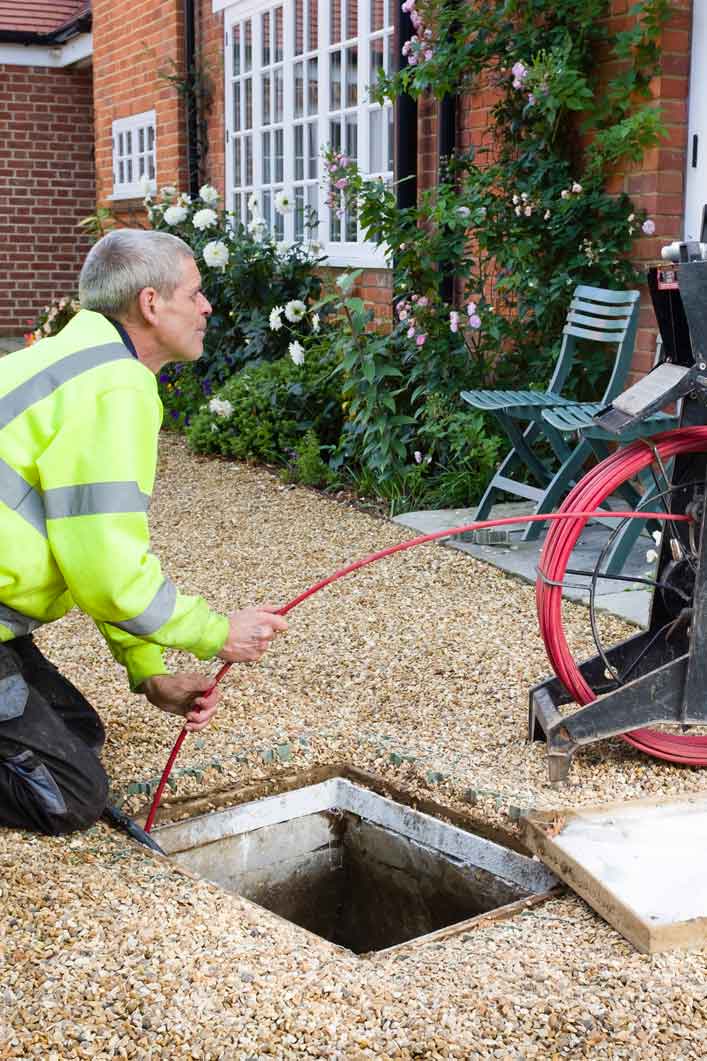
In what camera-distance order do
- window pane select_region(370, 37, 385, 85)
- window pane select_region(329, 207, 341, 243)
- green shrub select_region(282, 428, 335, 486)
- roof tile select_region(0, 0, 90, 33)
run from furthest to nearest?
roof tile select_region(0, 0, 90, 33) < window pane select_region(329, 207, 341, 243) < window pane select_region(370, 37, 385, 85) < green shrub select_region(282, 428, 335, 486)

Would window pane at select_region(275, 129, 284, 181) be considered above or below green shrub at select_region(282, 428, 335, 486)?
above

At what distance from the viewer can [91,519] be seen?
2506mm

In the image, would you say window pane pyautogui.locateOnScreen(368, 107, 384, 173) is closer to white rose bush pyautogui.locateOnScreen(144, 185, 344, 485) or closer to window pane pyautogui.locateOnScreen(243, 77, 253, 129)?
white rose bush pyautogui.locateOnScreen(144, 185, 344, 485)

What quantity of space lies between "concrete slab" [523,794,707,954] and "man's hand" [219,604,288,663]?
27.9 inches

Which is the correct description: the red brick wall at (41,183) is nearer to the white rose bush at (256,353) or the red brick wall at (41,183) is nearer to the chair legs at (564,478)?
the white rose bush at (256,353)

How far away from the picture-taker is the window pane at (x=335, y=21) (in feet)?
28.0

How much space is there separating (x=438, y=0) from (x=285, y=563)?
3.09 meters

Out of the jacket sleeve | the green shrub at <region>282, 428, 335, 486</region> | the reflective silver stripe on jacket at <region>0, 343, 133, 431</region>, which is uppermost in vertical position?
the reflective silver stripe on jacket at <region>0, 343, 133, 431</region>

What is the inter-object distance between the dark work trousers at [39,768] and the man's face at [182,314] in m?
0.76

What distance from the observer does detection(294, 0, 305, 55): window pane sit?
30.0 feet

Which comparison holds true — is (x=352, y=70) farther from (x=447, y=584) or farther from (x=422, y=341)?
(x=447, y=584)

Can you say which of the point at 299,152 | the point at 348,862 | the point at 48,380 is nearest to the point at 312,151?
the point at 299,152

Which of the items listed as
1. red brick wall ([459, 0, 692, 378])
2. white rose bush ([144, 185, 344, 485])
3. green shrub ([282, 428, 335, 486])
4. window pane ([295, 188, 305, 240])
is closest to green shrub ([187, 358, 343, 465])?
white rose bush ([144, 185, 344, 485])

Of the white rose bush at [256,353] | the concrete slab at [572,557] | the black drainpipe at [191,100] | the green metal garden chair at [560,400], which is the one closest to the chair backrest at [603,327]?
the green metal garden chair at [560,400]
